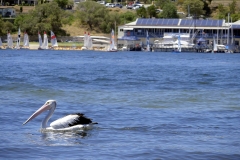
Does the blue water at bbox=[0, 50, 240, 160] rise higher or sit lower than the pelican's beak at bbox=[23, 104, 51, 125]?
lower

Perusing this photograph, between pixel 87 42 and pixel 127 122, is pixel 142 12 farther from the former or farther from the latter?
pixel 127 122

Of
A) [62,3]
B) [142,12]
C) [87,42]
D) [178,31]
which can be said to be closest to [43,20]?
[62,3]

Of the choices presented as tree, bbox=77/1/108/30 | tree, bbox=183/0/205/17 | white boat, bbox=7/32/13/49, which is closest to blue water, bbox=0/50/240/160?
white boat, bbox=7/32/13/49

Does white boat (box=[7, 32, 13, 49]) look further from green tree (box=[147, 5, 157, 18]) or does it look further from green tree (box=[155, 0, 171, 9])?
green tree (box=[155, 0, 171, 9])

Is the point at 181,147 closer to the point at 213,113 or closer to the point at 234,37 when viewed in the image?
the point at 213,113

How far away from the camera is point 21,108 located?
70.0 feet

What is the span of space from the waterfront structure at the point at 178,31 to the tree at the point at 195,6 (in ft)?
43.3

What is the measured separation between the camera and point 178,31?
12925 centimetres

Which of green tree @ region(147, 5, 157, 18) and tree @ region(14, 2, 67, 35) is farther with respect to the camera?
green tree @ region(147, 5, 157, 18)

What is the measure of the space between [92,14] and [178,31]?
17.9 meters

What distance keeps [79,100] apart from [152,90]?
679cm

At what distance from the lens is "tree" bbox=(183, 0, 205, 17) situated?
142m

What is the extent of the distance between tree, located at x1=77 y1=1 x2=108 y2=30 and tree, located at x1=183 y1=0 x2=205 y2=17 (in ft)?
62.1

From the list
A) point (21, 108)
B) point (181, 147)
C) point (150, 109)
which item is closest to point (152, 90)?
point (150, 109)
